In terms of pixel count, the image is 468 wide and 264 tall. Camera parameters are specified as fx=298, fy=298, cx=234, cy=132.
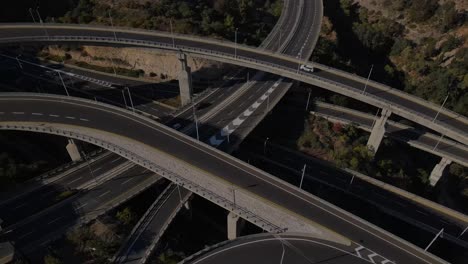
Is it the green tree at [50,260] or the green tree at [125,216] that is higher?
the green tree at [50,260]

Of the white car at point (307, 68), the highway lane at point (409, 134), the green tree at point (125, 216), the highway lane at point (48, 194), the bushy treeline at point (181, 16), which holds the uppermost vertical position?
the bushy treeline at point (181, 16)

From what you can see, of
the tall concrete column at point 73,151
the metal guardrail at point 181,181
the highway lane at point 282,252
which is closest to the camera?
the highway lane at point 282,252

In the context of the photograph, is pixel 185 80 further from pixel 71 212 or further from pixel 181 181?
pixel 71 212

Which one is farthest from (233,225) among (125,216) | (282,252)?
(125,216)

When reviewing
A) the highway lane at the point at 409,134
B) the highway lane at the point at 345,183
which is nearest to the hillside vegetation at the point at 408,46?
the highway lane at the point at 409,134

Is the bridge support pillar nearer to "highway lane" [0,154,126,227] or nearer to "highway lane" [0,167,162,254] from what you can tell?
"highway lane" [0,167,162,254]

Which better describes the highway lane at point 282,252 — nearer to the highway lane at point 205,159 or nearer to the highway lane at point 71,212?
the highway lane at point 205,159

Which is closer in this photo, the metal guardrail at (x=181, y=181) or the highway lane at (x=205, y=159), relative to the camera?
the highway lane at (x=205, y=159)

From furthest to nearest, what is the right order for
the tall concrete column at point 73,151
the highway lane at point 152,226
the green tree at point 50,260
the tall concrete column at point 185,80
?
the tall concrete column at point 185,80, the tall concrete column at point 73,151, the highway lane at point 152,226, the green tree at point 50,260
